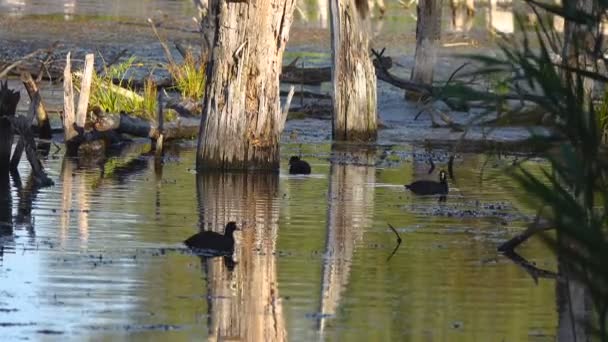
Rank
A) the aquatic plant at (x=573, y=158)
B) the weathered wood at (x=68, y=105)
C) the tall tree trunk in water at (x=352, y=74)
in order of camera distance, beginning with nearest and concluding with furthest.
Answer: the aquatic plant at (x=573, y=158) < the weathered wood at (x=68, y=105) < the tall tree trunk in water at (x=352, y=74)

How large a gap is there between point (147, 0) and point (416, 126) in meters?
41.0

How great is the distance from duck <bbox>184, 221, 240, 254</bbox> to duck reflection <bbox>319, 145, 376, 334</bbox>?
726mm

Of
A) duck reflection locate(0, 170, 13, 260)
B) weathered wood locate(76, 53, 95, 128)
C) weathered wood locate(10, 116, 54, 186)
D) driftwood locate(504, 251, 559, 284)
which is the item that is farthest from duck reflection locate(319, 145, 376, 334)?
weathered wood locate(76, 53, 95, 128)

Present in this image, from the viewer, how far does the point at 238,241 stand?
39.4 ft

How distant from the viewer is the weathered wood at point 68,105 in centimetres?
1753

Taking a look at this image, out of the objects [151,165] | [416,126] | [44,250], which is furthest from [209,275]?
[416,126]

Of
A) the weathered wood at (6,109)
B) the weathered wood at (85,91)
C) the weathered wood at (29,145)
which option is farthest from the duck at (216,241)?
the weathered wood at (85,91)

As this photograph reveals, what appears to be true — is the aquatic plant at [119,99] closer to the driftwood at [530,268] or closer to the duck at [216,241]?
the duck at [216,241]

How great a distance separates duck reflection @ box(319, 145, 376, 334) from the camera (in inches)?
395

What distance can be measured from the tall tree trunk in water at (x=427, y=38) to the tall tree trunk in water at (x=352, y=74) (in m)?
4.36

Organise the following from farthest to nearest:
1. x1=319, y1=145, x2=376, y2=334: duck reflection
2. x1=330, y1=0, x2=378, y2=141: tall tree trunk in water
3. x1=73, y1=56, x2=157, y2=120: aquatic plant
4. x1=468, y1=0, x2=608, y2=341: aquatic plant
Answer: x1=73, y1=56, x2=157, y2=120: aquatic plant
x1=330, y1=0, x2=378, y2=141: tall tree trunk in water
x1=319, y1=145, x2=376, y2=334: duck reflection
x1=468, y1=0, x2=608, y2=341: aquatic plant

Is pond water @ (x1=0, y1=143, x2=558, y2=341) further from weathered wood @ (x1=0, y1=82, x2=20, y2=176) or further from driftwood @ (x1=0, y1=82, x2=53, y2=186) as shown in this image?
weathered wood @ (x1=0, y1=82, x2=20, y2=176)

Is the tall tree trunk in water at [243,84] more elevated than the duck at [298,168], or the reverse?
the tall tree trunk in water at [243,84]

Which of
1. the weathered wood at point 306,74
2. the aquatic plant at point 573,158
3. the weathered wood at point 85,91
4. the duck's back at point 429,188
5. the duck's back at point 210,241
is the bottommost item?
the weathered wood at point 306,74
